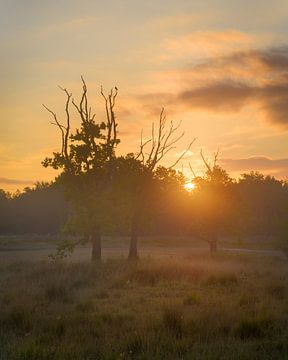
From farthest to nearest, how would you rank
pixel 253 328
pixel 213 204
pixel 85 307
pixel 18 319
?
1. pixel 213 204
2. pixel 85 307
3. pixel 18 319
4. pixel 253 328

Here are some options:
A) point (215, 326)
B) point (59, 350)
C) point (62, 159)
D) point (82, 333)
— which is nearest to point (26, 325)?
point (82, 333)

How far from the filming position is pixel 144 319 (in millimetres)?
12070

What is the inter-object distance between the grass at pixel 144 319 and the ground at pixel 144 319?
0.06 feet

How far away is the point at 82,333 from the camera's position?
10.8 meters

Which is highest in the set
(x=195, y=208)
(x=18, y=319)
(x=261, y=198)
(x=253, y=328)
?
(x=261, y=198)

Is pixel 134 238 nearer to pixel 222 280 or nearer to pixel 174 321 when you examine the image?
pixel 222 280

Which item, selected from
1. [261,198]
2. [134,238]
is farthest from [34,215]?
[134,238]

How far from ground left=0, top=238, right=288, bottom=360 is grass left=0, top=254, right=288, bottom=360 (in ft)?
0.06

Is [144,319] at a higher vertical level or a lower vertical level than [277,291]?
lower

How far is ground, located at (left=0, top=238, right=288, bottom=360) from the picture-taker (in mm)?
9383

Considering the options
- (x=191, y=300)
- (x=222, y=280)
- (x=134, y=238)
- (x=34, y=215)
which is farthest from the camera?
(x=34, y=215)

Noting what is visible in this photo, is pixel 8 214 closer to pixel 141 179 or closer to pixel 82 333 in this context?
pixel 141 179

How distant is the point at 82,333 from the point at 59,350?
1480mm

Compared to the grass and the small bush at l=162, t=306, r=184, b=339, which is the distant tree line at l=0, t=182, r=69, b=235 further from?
the small bush at l=162, t=306, r=184, b=339
